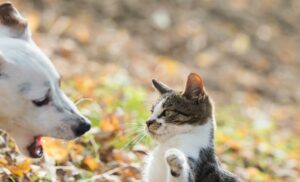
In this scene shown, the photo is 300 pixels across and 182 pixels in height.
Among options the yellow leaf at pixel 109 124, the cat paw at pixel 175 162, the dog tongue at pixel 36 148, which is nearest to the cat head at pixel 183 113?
the cat paw at pixel 175 162

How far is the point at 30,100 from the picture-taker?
14.1 feet

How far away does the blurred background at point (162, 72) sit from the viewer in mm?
6043

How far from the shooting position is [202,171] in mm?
4688

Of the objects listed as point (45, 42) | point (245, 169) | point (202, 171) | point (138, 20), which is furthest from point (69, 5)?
point (202, 171)

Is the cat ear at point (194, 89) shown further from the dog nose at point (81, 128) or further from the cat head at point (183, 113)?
the dog nose at point (81, 128)

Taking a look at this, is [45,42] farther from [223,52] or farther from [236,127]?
[223,52]

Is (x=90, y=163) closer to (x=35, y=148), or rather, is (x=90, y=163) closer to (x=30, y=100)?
(x=35, y=148)

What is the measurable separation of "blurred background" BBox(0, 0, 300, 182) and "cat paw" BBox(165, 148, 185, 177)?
900 mm

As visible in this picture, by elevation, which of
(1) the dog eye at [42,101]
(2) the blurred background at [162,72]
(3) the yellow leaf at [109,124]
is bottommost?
(1) the dog eye at [42,101]

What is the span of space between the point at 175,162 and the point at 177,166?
0.03 metres

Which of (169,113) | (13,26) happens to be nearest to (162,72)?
(169,113)

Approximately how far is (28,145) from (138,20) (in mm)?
8158

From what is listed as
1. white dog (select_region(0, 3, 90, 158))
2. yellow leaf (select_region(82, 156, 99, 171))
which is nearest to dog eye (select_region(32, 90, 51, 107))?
white dog (select_region(0, 3, 90, 158))

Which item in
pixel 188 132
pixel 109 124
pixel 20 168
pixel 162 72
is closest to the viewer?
pixel 188 132
